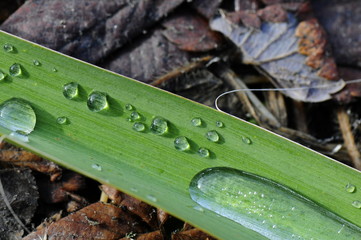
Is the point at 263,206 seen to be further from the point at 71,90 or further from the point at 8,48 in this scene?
the point at 8,48

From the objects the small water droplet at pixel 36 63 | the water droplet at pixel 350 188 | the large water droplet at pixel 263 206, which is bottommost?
the large water droplet at pixel 263 206

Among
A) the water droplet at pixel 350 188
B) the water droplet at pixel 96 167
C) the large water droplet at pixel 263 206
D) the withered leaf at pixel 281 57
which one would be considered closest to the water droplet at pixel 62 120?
the water droplet at pixel 96 167

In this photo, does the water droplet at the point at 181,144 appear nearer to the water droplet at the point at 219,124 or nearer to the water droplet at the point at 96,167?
the water droplet at the point at 219,124

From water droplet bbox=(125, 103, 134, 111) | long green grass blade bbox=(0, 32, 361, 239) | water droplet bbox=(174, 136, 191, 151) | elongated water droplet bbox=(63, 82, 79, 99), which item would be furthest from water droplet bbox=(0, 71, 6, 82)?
water droplet bbox=(174, 136, 191, 151)

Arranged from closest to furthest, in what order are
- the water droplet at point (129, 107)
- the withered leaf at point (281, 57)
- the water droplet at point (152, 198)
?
the water droplet at point (152, 198) → the water droplet at point (129, 107) → the withered leaf at point (281, 57)

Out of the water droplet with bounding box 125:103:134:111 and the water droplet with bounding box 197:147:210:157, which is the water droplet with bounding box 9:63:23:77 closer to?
the water droplet with bounding box 125:103:134:111

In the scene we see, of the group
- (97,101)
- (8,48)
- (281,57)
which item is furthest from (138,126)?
(281,57)
